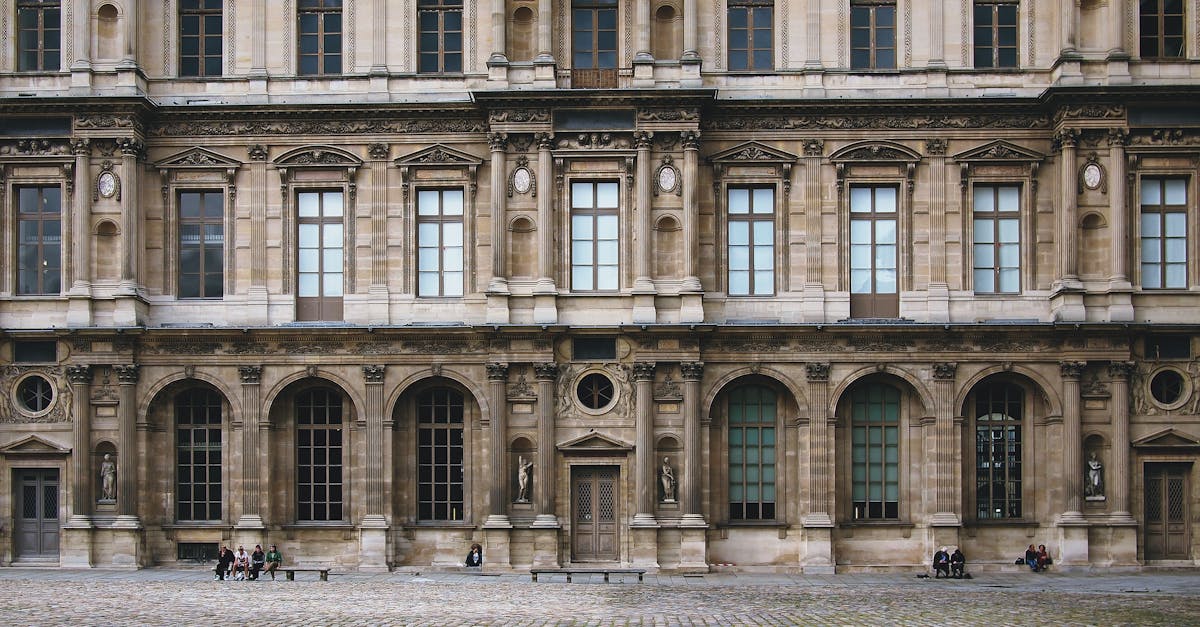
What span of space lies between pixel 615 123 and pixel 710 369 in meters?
7.13

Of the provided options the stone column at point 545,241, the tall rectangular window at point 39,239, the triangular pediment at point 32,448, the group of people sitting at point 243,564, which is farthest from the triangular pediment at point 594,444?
the tall rectangular window at point 39,239

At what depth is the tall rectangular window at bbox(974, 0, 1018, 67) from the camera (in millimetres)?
37688

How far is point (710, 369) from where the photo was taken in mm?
36594

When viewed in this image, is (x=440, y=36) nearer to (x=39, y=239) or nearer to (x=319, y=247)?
(x=319, y=247)

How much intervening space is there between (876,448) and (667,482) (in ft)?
19.5

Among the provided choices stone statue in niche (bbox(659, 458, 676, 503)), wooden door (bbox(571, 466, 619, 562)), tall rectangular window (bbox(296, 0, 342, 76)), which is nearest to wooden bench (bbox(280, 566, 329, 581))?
wooden door (bbox(571, 466, 619, 562))

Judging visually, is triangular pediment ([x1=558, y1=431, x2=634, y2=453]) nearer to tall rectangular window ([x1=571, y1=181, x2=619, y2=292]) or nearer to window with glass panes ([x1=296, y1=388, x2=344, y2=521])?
tall rectangular window ([x1=571, y1=181, x2=619, y2=292])

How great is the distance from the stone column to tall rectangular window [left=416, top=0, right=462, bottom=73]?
3.56 meters

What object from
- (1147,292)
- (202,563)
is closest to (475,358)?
(202,563)

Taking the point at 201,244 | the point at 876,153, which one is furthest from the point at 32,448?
the point at 876,153

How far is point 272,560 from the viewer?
34906 mm

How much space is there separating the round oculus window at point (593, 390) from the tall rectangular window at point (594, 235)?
98.1 inches

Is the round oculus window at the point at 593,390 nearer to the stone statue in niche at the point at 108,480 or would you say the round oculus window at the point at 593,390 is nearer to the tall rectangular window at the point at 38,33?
the stone statue in niche at the point at 108,480

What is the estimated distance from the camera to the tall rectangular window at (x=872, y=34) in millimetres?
37688
